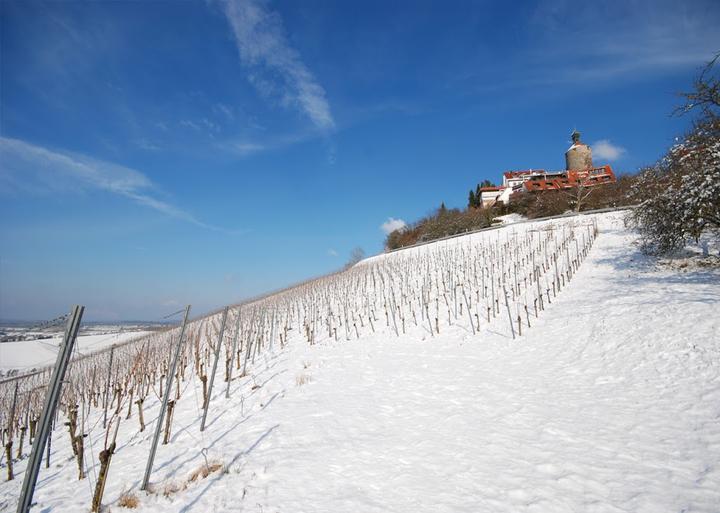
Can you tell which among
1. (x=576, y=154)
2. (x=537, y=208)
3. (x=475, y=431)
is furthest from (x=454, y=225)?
(x=576, y=154)

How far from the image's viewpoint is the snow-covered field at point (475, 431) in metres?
3.78

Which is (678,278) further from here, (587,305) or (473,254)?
(473,254)

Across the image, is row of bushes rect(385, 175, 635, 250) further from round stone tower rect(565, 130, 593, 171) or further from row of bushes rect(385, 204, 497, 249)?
round stone tower rect(565, 130, 593, 171)

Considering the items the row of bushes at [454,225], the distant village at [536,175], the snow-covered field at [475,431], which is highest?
the distant village at [536,175]

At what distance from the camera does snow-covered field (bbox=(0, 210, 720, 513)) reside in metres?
3.78

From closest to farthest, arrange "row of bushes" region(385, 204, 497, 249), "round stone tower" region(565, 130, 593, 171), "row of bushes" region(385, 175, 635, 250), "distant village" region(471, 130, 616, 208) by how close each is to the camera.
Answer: "row of bushes" region(385, 175, 635, 250) < "row of bushes" region(385, 204, 497, 249) < "distant village" region(471, 130, 616, 208) < "round stone tower" region(565, 130, 593, 171)

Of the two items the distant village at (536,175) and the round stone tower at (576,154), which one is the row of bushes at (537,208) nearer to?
the distant village at (536,175)

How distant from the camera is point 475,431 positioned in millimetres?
5141

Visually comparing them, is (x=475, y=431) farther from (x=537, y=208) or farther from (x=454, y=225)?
(x=537, y=208)

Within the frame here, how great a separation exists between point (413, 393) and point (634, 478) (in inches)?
150

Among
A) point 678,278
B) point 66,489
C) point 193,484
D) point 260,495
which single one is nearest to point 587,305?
point 678,278

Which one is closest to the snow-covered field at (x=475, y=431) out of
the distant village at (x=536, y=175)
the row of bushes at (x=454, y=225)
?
the row of bushes at (x=454, y=225)

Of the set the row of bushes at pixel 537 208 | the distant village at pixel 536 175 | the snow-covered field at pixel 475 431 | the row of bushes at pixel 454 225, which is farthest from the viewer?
the distant village at pixel 536 175

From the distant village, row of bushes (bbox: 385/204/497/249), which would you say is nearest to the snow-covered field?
row of bushes (bbox: 385/204/497/249)
